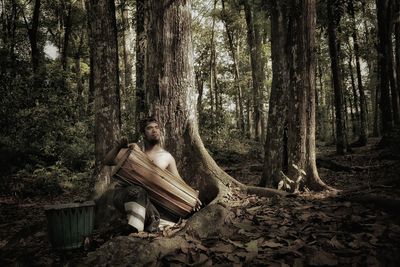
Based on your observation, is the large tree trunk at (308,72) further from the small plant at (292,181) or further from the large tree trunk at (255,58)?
the large tree trunk at (255,58)

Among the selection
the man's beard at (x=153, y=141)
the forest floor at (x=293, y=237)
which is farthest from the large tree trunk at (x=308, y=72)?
the man's beard at (x=153, y=141)

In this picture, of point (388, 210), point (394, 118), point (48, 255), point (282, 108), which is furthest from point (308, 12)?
point (394, 118)

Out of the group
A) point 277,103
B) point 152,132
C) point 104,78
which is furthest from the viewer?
point 104,78

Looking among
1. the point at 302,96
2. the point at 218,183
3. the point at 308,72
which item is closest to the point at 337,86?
the point at 308,72

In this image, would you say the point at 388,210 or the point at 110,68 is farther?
the point at 110,68

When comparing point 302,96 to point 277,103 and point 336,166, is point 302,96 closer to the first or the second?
point 277,103

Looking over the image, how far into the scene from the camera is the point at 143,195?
473 cm

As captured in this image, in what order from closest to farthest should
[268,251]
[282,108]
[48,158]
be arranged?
[268,251], [282,108], [48,158]

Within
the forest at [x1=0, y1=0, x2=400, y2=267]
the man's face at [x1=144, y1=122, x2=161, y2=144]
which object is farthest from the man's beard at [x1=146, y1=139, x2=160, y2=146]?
the forest at [x1=0, y1=0, x2=400, y2=267]

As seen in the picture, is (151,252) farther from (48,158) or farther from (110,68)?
(48,158)

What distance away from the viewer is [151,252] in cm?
389

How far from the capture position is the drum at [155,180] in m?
4.67

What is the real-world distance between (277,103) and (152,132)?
7.98ft

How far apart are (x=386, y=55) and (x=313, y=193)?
12337mm
